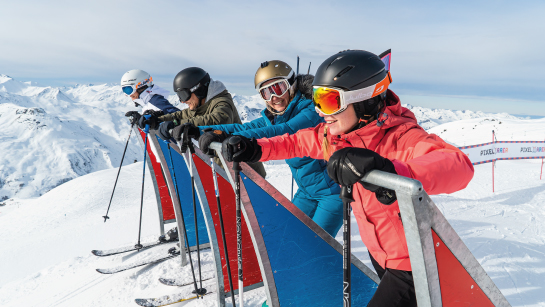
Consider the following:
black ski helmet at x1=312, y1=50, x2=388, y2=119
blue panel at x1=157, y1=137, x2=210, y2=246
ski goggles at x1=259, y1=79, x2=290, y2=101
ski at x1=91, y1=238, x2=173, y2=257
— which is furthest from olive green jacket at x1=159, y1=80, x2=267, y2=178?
ski at x1=91, y1=238, x2=173, y2=257

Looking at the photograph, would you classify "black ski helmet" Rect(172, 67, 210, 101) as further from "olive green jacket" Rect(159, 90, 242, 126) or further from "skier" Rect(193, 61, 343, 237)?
"skier" Rect(193, 61, 343, 237)

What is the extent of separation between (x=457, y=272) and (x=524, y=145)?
1261 centimetres

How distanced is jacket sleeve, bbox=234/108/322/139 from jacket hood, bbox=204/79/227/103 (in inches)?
57.2

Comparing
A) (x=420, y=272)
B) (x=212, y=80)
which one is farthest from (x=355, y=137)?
(x=212, y=80)

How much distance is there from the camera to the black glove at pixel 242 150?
2.11 meters

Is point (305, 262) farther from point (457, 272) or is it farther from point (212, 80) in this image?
point (212, 80)

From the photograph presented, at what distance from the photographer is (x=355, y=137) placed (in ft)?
5.86

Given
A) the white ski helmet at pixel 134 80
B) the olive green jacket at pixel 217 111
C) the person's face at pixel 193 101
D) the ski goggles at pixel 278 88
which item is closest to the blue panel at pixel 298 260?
the ski goggles at pixel 278 88

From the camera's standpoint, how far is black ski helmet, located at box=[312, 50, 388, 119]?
1828mm

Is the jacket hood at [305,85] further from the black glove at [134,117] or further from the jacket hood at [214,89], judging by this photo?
the black glove at [134,117]

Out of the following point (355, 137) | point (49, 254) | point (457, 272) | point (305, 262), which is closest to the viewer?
point (457, 272)

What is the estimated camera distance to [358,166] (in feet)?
3.55

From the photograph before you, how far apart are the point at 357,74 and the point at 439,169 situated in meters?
0.83

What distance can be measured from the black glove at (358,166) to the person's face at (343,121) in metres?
0.79
